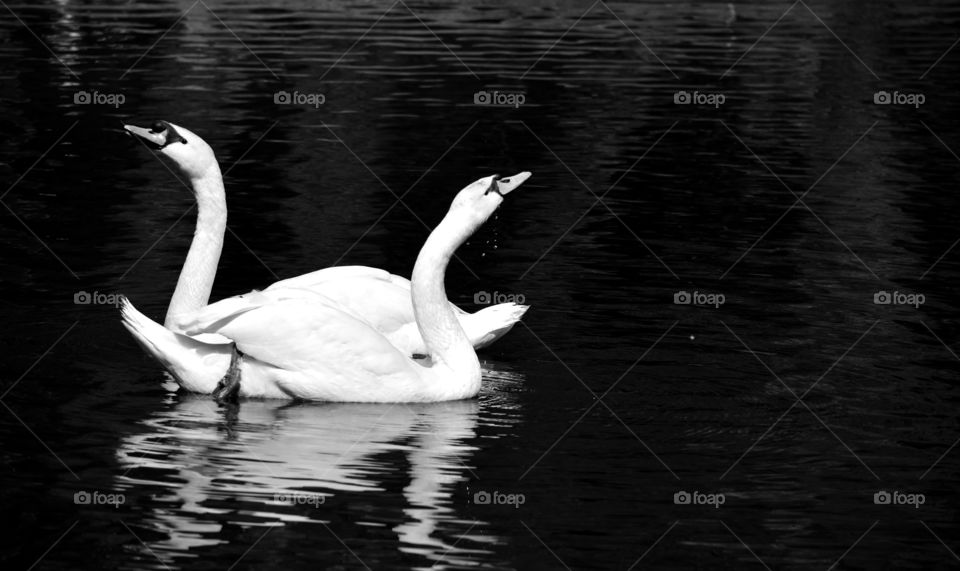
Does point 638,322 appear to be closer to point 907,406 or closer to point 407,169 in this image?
point 907,406

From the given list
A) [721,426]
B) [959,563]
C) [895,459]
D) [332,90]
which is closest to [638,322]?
[721,426]

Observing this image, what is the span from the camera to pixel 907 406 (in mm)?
11195

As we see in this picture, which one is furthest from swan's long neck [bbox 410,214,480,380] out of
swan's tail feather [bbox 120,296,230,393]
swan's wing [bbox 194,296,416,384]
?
swan's tail feather [bbox 120,296,230,393]

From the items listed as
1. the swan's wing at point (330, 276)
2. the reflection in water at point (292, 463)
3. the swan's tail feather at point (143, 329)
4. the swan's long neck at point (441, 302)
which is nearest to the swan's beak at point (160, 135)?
the swan's wing at point (330, 276)

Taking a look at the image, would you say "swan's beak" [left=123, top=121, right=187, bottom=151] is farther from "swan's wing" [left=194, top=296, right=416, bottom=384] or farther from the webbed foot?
the webbed foot

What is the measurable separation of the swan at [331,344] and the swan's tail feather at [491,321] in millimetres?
1016

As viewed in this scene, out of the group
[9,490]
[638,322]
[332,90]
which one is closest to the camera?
[9,490]

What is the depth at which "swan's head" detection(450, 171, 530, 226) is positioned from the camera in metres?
11.5

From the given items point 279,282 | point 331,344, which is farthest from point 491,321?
point 331,344

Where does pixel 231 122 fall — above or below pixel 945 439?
above

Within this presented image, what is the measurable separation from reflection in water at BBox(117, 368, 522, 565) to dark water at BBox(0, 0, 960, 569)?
29mm

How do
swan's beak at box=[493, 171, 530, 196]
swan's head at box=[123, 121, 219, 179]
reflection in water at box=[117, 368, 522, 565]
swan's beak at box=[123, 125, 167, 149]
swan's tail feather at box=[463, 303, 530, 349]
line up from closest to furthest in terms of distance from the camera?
reflection in water at box=[117, 368, 522, 565], swan's beak at box=[493, 171, 530, 196], swan's beak at box=[123, 125, 167, 149], swan's head at box=[123, 121, 219, 179], swan's tail feather at box=[463, 303, 530, 349]

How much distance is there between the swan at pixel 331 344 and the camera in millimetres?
11055

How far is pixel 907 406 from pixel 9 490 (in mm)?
5884
